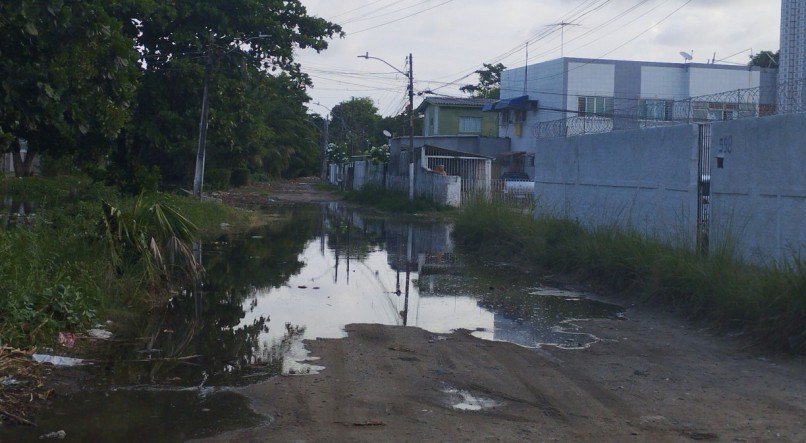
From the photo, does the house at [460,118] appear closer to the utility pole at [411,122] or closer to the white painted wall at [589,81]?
the white painted wall at [589,81]

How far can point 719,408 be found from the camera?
685 cm

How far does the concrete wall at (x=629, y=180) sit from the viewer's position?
13.9 m

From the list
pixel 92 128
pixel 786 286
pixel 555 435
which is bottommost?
pixel 555 435

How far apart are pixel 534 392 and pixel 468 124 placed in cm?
5374

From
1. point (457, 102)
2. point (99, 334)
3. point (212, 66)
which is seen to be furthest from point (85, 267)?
point (457, 102)

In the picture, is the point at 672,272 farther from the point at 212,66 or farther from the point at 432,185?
the point at 432,185

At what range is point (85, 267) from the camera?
10.8 m

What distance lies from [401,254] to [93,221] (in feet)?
24.3

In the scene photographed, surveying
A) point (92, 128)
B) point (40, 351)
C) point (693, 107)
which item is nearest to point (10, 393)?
point (40, 351)

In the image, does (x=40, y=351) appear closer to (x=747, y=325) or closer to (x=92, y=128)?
(x=747, y=325)

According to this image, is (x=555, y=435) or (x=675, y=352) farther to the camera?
(x=675, y=352)

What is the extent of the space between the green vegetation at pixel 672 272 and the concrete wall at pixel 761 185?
0.78m

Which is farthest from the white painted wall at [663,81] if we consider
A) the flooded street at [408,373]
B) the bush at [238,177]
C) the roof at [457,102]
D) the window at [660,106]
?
the flooded street at [408,373]

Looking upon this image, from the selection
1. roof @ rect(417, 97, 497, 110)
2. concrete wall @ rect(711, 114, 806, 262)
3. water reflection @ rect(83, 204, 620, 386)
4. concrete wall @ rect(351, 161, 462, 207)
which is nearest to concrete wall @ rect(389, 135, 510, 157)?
roof @ rect(417, 97, 497, 110)
